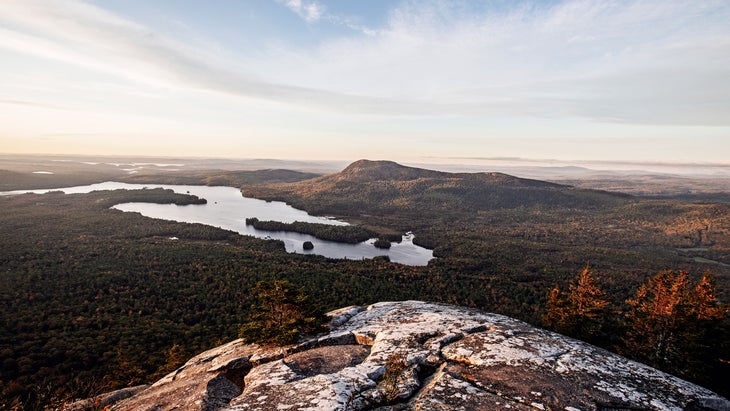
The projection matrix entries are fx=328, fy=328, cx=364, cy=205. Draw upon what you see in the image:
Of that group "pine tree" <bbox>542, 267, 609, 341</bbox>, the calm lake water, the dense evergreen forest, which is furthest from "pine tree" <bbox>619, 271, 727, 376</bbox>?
the calm lake water

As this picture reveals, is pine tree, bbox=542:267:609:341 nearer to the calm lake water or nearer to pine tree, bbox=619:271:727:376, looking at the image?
pine tree, bbox=619:271:727:376

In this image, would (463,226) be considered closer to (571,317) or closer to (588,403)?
(571,317)

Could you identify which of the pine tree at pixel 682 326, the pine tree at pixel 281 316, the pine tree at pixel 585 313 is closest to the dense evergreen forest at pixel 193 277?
the pine tree at pixel 682 326

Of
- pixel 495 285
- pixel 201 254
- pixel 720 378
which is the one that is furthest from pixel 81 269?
pixel 720 378

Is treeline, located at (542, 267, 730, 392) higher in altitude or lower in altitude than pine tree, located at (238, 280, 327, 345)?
lower

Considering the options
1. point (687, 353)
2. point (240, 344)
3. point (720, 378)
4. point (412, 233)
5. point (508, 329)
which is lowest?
point (412, 233)

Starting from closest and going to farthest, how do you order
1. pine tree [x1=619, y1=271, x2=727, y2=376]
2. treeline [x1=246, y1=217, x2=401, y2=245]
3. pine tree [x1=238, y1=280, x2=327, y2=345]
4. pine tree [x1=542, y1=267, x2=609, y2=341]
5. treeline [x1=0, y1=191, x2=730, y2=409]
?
pine tree [x1=238, y1=280, x2=327, y2=345]
pine tree [x1=619, y1=271, x2=727, y2=376]
pine tree [x1=542, y1=267, x2=609, y2=341]
treeline [x1=0, y1=191, x2=730, y2=409]
treeline [x1=246, y1=217, x2=401, y2=245]
